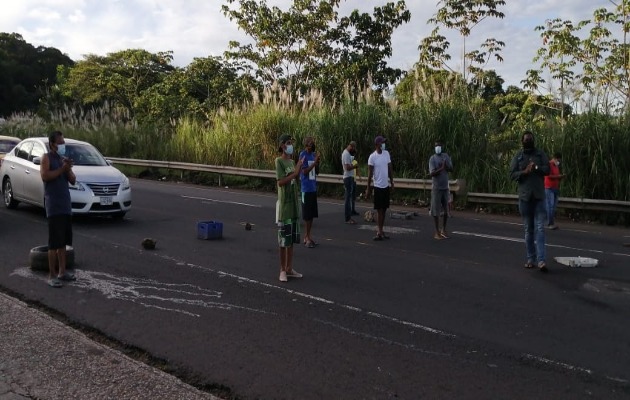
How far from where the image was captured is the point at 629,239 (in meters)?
12.0

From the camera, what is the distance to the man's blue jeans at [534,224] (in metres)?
8.78

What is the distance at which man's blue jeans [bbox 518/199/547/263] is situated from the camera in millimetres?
8781

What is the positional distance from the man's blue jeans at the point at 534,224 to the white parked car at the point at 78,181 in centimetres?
832

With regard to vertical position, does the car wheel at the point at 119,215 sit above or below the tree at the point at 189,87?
below

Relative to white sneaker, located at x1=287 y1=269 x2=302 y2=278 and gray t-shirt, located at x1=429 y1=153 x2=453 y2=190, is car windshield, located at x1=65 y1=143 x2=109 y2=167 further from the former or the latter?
gray t-shirt, located at x1=429 y1=153 x2=453 y2=190

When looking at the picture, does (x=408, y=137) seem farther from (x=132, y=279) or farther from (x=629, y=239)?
(x=132, y=279)

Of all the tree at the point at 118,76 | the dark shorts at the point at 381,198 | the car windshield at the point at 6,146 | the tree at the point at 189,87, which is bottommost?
the dark shorts at the point at 381,198

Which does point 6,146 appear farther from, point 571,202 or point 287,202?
point 571,202

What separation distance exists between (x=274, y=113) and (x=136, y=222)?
1120 cm

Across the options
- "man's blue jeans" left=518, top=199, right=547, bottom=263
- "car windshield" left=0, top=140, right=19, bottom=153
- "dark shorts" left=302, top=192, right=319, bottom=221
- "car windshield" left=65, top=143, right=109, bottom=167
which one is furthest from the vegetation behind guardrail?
"car windshield" left=65, top=143, right=109, bottom=167

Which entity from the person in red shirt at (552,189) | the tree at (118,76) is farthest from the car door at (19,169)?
the tree at (118,76)

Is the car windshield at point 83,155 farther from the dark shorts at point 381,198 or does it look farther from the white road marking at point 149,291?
the dark shorts at point 381,198

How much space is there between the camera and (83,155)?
45.1 ft

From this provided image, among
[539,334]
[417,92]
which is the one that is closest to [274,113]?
[417,92]
